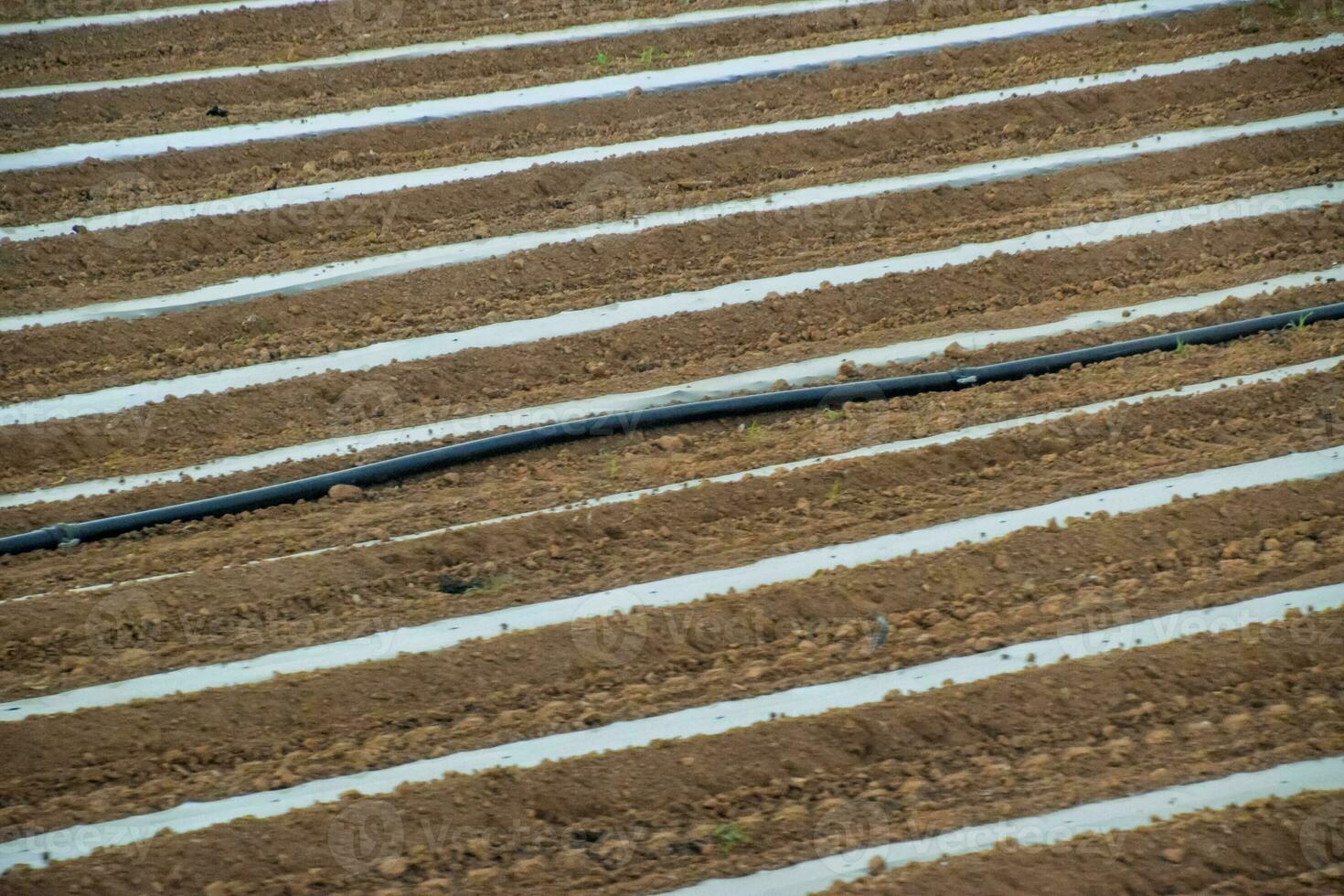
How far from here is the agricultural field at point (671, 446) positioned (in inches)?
181

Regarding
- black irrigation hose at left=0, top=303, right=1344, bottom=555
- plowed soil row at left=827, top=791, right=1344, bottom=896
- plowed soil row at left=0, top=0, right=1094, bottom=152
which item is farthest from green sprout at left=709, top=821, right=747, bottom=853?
plowed soil row at left=0, top=0, right=1094, bottom=152

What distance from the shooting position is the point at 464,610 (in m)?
5.55

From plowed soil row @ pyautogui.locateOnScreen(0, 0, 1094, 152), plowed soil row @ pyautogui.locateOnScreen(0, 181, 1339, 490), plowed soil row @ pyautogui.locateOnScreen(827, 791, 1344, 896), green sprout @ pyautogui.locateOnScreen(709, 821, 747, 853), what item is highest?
plowed soil row @ pyautogui.locateOnScreen(0, 0, 1094, 152)

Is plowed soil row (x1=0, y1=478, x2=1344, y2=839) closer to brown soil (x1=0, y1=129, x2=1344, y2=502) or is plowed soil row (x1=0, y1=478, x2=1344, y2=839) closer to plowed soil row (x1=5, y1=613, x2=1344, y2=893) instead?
plowed soil row (x1=5, y1=613, x2=1344, y2=893)

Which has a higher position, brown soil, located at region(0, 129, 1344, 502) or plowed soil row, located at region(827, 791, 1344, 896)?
brown soil, located at region(0, 129, 1344, 502)

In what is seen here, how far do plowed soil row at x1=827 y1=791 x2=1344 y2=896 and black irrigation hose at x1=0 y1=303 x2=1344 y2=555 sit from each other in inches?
116

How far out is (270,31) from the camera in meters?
9.82

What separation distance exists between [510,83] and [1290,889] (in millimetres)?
7507

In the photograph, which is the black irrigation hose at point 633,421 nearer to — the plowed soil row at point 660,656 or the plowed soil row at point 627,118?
the plowed soil row at point 660,656

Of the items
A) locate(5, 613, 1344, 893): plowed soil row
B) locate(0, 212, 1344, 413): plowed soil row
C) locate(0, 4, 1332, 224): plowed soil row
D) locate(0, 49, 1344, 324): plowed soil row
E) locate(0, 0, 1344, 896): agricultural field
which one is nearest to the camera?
locate(5, 613, 1344, 893): plowed soil row

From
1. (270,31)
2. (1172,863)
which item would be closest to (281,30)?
(270,31)

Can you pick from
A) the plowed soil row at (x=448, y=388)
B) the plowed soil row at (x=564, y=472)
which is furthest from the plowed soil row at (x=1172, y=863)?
the plowed soil row at (x=448, y=388)

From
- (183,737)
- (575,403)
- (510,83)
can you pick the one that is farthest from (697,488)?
(510,83)

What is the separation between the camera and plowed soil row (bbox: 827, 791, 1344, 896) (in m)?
4.20
